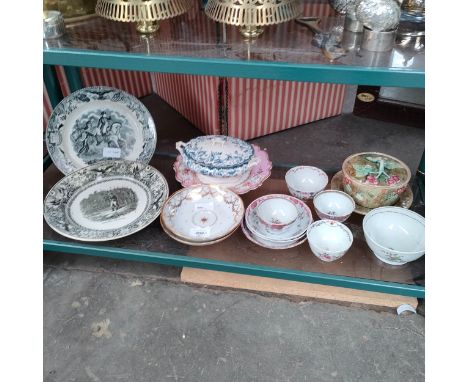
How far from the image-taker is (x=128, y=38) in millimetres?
1043

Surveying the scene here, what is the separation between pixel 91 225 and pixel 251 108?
3.24 feet

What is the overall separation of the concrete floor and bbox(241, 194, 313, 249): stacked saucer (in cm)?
23

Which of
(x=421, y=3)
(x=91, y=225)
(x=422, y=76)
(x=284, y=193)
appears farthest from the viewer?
(x=284, y=193)

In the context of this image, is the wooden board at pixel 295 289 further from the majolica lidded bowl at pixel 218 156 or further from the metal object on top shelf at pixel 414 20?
the metal object on top shelf at pixel 414 20

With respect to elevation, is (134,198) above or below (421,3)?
below

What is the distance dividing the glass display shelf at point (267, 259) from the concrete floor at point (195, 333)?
0.15 metres

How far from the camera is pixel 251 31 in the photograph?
39.8 inches

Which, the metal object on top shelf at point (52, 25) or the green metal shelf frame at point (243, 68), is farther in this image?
the metal object on top shelf at point (52, 25)

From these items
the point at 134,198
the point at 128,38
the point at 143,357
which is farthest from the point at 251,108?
the point at 143,357

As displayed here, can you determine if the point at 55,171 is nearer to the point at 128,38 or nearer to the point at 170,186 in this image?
the point at 170,186

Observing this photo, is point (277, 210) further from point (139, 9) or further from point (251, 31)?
point (139, 9)

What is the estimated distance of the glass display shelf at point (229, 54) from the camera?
0.88 meters

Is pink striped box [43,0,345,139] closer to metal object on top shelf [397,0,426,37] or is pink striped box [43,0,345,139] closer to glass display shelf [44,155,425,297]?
glass display shelf [44,155,425,297]

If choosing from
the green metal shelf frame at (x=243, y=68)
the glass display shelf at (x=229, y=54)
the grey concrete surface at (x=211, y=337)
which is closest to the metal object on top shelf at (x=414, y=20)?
the glass display shelf at (x=229, y=54)
